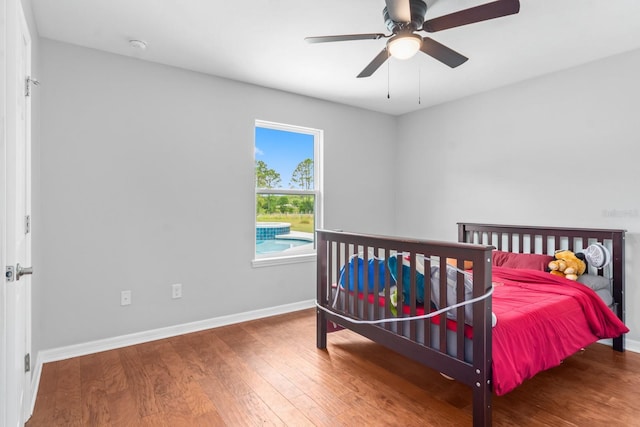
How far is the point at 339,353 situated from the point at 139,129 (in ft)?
7.87

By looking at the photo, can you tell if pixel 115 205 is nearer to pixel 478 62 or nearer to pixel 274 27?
pixel 274 27

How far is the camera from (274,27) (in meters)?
2.41

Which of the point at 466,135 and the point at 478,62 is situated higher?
the point at 478,62

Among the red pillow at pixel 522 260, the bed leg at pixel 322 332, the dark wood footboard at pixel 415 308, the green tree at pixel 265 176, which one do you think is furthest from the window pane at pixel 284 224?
the red pillow at pixel 522 260

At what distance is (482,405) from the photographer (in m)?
1.66

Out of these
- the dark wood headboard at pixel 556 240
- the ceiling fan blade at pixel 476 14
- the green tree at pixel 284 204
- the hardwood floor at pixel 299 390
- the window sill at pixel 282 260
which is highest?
the ceiling fan blade at pixel 476 14

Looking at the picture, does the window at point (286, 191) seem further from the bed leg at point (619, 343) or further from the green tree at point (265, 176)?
the bed leg at point (619, 343)

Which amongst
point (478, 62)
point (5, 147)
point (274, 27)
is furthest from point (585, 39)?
point (5, 147)

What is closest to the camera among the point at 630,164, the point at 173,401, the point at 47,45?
the point at 173,401

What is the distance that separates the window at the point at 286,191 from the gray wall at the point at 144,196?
5.8 inches

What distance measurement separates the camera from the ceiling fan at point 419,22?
170cm

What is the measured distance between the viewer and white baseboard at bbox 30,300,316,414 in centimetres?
243

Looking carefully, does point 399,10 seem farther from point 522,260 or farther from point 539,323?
point 522,260

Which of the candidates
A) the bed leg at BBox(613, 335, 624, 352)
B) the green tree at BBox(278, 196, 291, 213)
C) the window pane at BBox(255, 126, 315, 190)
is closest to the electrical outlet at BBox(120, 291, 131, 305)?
the window pane at BBox(255, 126, 315, 190)
